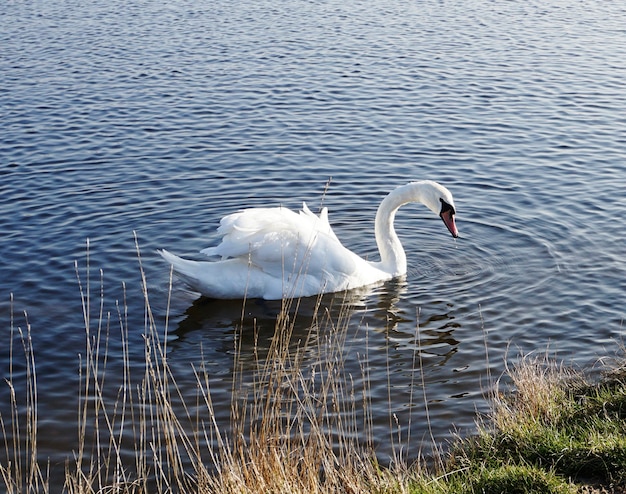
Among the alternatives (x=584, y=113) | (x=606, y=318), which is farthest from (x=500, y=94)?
(x=606, y=318)

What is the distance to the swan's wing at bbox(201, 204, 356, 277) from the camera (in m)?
9.55

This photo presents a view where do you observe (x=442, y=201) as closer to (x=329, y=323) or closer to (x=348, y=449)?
(x=329, y=323)

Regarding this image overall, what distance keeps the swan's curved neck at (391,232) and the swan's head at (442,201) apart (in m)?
0.10

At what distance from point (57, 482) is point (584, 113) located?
12.5m

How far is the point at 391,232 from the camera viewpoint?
10.5 meters

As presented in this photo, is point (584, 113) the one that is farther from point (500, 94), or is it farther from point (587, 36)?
point (587, 36)

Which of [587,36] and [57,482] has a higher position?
[587,36]

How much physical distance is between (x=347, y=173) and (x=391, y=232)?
3.16 metres

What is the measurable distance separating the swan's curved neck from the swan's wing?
700mm

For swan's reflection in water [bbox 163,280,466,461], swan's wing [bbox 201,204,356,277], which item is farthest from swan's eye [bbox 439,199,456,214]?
swan's wing [bbox 201,204,356,277]

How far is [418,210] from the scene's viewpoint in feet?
41.0

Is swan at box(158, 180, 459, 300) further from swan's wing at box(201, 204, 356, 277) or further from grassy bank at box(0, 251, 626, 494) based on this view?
grassy bank at box(0, 251, 626, 494)

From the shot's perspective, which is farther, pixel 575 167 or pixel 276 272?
pixel 575 167

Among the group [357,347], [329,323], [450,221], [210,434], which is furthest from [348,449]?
[450,221]
